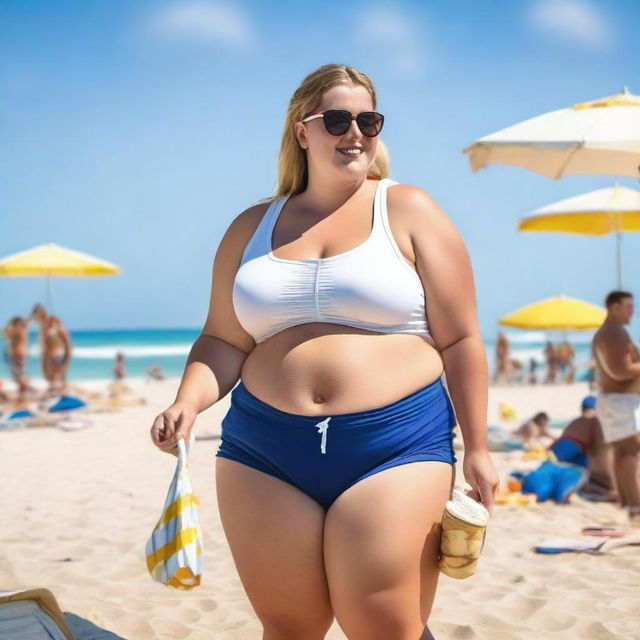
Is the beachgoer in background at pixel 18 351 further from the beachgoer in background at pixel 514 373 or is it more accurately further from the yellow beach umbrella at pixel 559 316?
the beachgoer in background at pixel 514 373

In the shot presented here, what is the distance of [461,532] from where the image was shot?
6.40 feet

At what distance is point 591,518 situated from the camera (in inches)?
250

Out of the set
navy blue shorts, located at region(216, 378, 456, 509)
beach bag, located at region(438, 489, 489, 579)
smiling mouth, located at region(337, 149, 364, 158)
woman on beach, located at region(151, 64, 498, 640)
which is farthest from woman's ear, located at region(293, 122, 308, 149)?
beach bag, located at region(438, 489, 489, 579)

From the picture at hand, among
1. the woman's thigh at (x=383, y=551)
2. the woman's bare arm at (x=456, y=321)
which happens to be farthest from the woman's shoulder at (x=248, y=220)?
the woman's thigh at (x=383, y=551)

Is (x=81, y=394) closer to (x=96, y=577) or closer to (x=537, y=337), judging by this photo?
(x=96, y=577)

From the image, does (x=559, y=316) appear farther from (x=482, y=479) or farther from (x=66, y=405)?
(x=482, y=479)

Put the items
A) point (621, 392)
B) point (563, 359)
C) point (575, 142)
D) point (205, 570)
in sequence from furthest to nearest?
point (563, 359) < point (621, 392) < point (575, 142) < point (205, 570)

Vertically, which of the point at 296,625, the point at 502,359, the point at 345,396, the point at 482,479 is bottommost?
the point at 502,359

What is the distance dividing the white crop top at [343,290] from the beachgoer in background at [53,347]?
14794 millimetres

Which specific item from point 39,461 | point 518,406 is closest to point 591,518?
point 39,461

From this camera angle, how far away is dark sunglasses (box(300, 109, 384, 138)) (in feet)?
7.18

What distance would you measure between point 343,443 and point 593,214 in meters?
8.13

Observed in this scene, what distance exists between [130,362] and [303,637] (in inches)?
1907

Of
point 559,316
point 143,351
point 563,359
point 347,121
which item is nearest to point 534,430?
point 559,316
